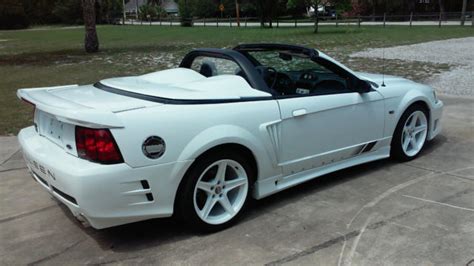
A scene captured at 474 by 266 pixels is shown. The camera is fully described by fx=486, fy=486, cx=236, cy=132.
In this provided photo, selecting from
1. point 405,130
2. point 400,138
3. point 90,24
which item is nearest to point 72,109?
point 400,138

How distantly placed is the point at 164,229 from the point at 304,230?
1106 millimetres

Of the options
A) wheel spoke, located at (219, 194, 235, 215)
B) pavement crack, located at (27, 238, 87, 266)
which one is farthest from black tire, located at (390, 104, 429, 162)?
pavement crack, located at (27, 238, 87, 266)

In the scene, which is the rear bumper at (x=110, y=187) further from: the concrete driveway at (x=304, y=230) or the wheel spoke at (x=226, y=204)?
the wheel spoke at (x=226, y=204)

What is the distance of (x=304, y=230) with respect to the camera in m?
3.76

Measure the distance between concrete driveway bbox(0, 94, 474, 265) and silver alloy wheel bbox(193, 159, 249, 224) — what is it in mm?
154

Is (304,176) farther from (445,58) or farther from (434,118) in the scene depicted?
(445,58)

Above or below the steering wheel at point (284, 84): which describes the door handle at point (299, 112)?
below

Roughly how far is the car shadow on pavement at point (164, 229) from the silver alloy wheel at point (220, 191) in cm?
17

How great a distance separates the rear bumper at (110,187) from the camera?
3.20 meters

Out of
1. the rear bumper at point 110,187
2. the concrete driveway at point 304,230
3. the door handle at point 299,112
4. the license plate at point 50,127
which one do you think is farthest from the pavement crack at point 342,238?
the license plate at point 50,127

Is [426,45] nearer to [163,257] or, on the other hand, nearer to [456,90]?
[456,90]

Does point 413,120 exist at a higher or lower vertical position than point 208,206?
higher

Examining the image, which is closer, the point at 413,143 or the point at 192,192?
the point at 192,192

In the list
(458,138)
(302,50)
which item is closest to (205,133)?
(302,50)
